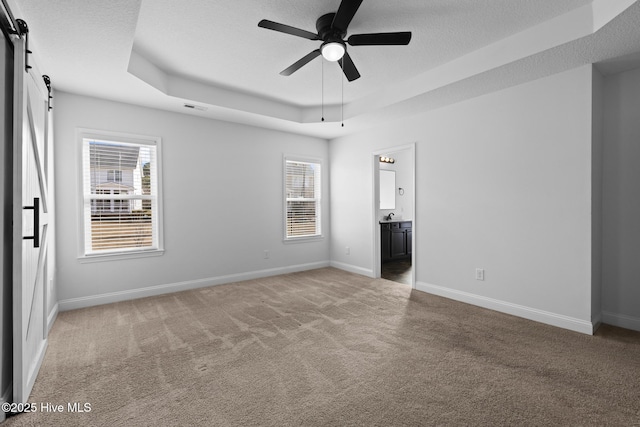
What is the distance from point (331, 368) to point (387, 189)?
17.3 feet

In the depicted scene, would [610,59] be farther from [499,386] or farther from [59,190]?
[59,190]

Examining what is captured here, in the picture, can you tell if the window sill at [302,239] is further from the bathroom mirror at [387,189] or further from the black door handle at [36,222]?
the black door handle at [36,222]

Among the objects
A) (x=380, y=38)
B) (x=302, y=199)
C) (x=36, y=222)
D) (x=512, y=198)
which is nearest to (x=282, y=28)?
(x=380, y=38)

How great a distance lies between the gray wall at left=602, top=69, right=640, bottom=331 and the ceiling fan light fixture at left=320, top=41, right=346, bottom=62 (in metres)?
2.80

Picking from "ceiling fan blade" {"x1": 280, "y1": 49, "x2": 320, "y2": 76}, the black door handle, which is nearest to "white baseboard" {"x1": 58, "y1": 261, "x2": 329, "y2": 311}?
the black door handle

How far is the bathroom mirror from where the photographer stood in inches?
275

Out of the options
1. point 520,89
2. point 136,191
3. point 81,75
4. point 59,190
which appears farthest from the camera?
point 136,191

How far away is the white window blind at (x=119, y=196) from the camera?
3.81m

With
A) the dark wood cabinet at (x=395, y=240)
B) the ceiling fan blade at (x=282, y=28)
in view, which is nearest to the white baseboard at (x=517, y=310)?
the dark wood cabinet at (x=395, y=240)

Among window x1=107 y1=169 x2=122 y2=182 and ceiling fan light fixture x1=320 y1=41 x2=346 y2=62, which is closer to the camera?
ceiling fan light fixture x1=320 y1=41 x2=346 y2=62

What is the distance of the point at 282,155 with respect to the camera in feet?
18.0

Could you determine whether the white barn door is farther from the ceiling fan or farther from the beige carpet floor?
the ceiling fan

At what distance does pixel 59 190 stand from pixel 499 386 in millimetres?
4800

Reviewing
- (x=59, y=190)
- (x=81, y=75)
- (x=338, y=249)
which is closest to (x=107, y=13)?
(x=81, y=75)
